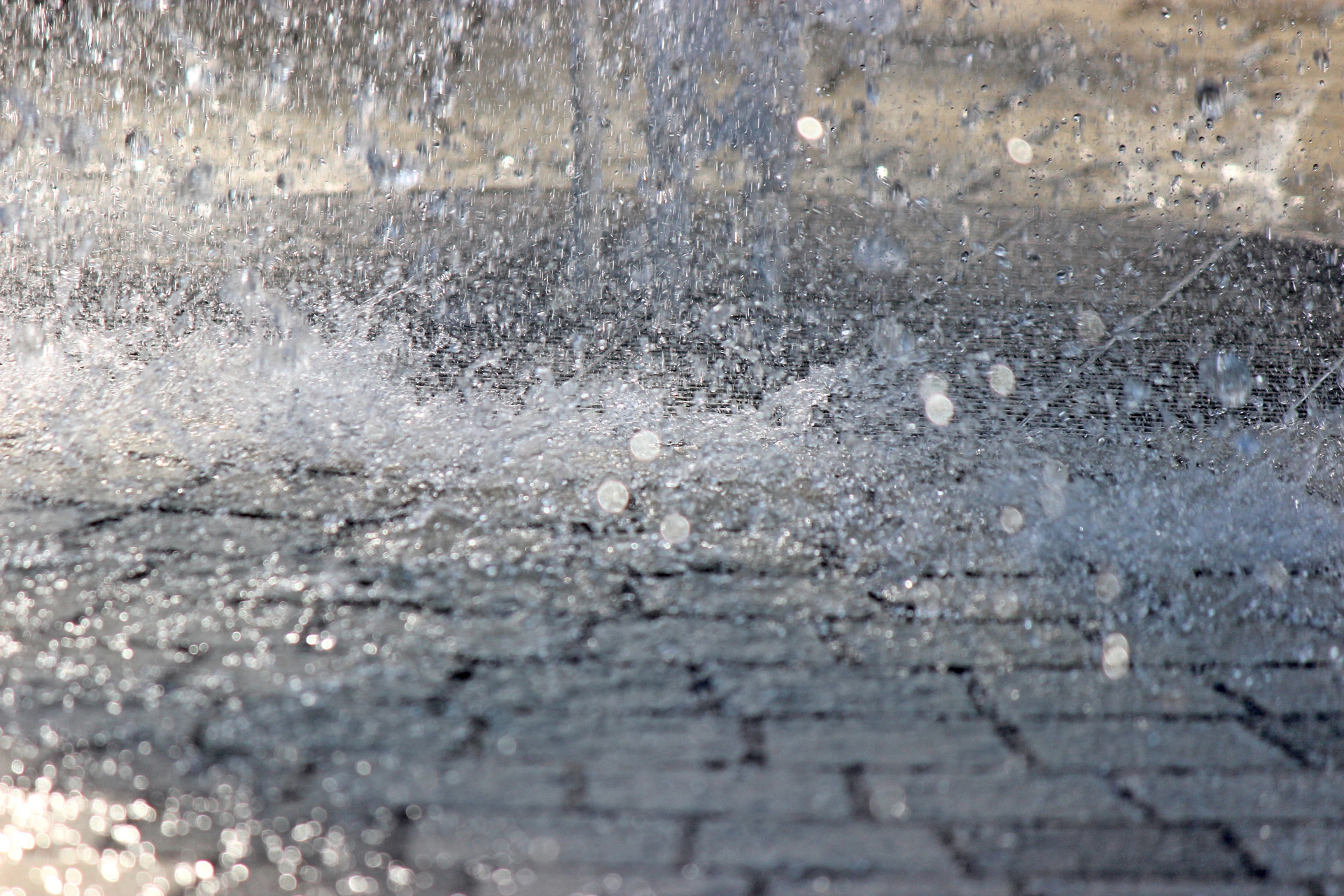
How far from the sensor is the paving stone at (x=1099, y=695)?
1.82 meters

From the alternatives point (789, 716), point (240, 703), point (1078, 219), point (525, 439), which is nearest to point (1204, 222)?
point (1078, 219)

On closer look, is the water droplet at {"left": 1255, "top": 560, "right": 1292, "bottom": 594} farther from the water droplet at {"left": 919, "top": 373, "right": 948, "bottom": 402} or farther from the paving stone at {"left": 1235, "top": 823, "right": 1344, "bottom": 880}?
the water droplet at {"left": 919, "top": 373, "right": 948, "bottom": 402}

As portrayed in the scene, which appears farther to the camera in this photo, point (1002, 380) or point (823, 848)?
point (1002, 380)

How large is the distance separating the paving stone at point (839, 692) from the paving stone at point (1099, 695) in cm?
7

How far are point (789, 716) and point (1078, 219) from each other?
4.98 m

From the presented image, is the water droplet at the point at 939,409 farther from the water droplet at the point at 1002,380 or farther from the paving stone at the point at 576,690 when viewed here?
the paving stone at the point at 576,690

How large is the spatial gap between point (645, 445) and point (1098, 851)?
2044 mm

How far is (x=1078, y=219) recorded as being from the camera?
6.04 meters

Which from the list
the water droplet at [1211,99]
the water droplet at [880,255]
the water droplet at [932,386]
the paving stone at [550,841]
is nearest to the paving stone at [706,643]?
the paving stone at [550,841]

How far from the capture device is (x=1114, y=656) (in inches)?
80.9

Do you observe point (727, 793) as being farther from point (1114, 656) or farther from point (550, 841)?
point (1114, 656)

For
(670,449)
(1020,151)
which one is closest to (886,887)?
(670,449)

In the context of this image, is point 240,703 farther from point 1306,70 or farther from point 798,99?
point 1306,70

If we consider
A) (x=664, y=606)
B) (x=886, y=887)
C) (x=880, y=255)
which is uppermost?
(x=886, y=887)
